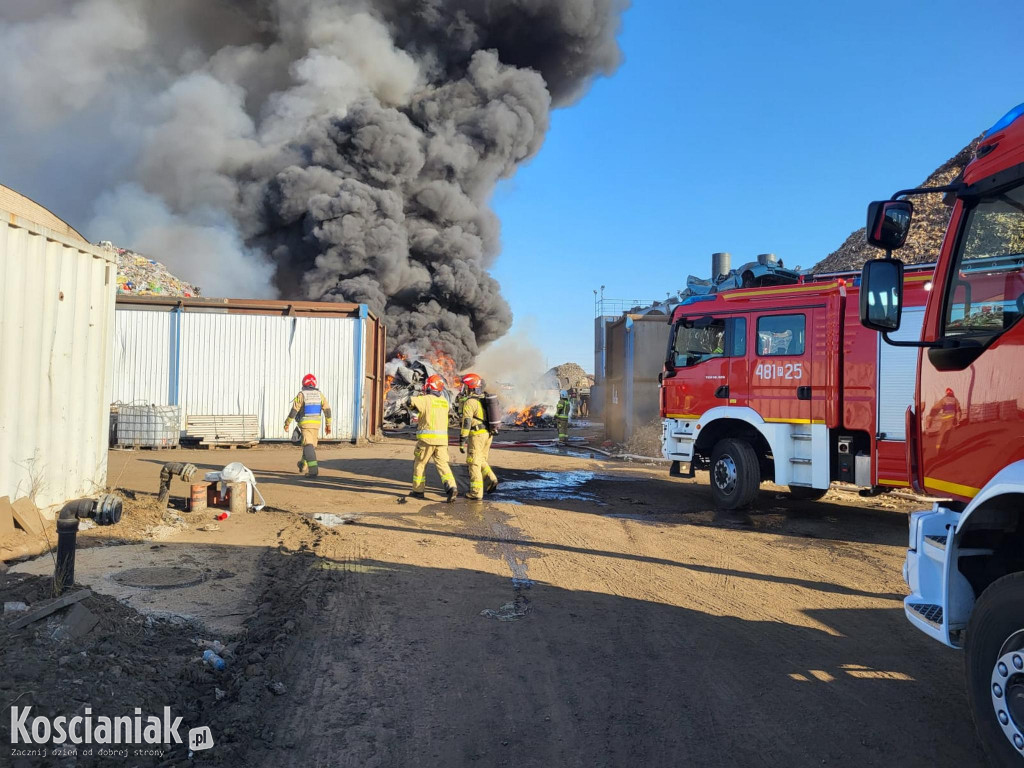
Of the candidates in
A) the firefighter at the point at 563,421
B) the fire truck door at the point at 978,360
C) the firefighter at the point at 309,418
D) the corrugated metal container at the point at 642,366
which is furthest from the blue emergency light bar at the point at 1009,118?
the firefighter at the point at 563,421

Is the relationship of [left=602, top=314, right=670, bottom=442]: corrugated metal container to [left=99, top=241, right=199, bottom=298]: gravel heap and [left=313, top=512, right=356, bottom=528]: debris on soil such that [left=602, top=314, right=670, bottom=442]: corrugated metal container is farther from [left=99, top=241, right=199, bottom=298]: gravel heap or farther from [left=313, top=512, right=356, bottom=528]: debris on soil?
[left=99, top=241, right=199, bottom=298]: gravel heap

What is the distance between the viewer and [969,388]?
8.37 feet

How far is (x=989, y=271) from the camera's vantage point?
2604 mm

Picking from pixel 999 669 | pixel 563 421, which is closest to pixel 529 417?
pixel 563 421

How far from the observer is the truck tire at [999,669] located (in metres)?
2.09

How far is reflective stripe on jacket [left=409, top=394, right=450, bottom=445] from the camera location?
25.1 feet

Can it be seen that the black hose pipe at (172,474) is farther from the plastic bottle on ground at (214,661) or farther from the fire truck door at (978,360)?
the fire truck door at (978,360)

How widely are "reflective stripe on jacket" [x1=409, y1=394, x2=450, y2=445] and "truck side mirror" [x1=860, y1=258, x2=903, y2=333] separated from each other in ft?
18.1

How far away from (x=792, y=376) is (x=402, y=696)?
5.66 m

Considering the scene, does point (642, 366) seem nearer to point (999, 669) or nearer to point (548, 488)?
point (548, 488)

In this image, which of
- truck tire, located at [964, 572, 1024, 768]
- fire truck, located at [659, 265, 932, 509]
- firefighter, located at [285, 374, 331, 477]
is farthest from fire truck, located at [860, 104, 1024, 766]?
firefighter, located at [285, 374, 331, 477]

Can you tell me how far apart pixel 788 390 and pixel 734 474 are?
1140 mm

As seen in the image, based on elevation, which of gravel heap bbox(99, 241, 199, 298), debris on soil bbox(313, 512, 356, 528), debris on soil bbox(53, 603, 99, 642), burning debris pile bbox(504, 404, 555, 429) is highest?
gravel heap bbox(99, 241, 199, 298)

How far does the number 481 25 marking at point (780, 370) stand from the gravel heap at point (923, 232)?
14568 mm
